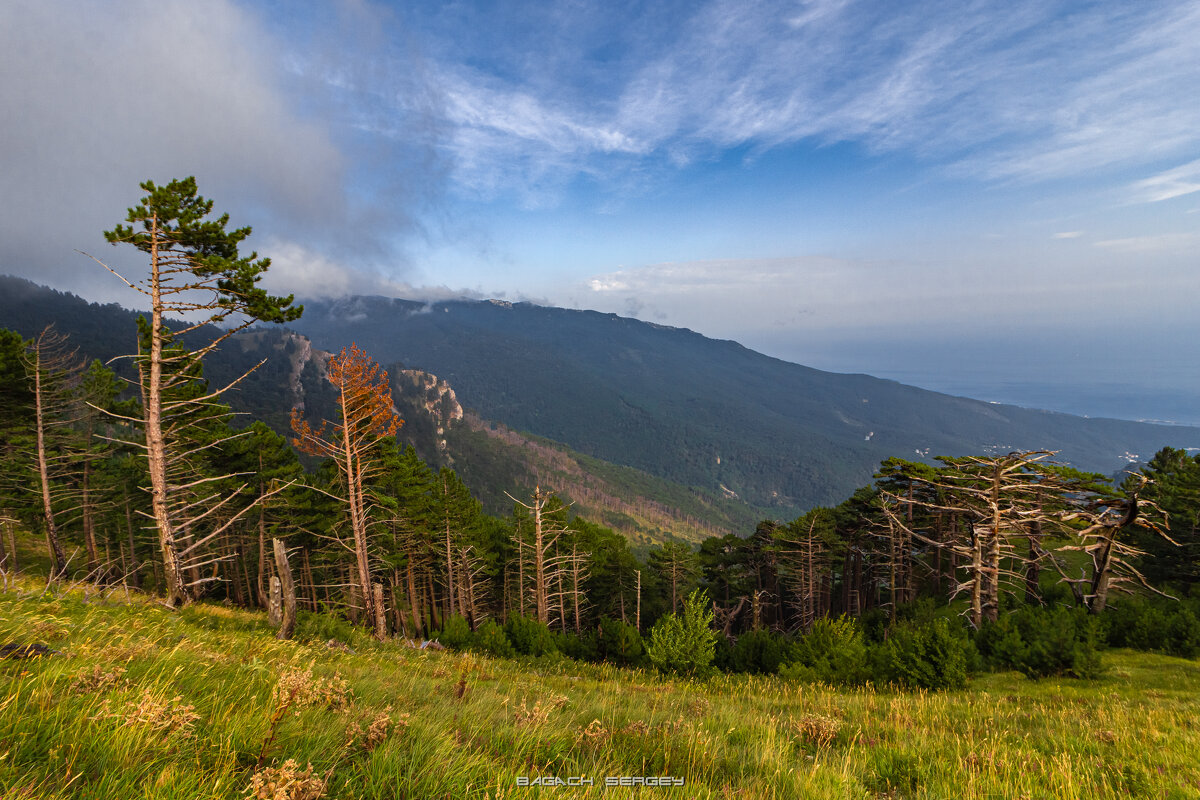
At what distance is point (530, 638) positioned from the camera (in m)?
22.2

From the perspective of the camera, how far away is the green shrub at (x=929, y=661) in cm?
1341

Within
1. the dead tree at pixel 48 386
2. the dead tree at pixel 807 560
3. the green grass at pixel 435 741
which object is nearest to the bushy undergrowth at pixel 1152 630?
the green grass at pixel 435 741

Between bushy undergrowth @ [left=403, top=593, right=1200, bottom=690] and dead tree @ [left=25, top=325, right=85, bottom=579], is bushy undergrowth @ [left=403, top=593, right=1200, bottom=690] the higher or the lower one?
the lower one

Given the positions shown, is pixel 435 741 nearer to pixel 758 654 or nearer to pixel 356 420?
pixel 356 420

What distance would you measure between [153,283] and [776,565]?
50028mm

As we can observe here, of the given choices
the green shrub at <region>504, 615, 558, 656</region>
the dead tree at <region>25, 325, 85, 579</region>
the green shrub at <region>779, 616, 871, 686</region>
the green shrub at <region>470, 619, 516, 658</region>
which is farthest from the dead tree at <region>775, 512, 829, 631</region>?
the dead tree at <region>25, 325, 85, 579</region>

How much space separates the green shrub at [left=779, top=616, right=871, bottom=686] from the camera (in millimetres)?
14898

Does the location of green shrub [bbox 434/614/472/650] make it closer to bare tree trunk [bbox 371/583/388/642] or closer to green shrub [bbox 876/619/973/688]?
bare tree trunk [bbox 371/583/388/642]

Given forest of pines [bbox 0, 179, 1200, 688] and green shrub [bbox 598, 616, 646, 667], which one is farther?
green shrub [bbox 598, 616, 646, 667]

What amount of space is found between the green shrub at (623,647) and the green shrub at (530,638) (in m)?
3.32

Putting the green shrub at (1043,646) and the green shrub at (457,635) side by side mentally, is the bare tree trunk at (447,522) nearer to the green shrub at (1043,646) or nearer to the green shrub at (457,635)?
the green shrub at (457,635)

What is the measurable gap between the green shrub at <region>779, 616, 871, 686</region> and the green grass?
7.25m

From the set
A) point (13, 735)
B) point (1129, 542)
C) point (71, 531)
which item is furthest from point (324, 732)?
point (71, 531)

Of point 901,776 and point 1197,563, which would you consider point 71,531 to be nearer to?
point 901,776
